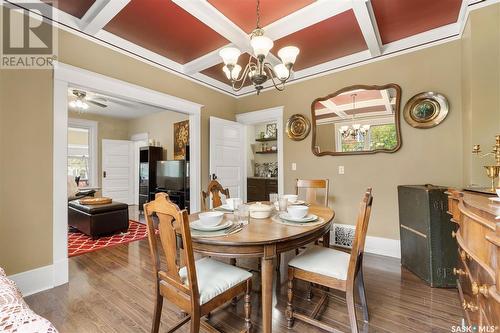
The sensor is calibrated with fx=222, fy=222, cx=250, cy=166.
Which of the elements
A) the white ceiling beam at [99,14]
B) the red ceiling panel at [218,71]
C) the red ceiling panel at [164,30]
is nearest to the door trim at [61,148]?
the white ceiling beam at [99,14]

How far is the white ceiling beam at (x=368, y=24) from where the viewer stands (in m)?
2.00

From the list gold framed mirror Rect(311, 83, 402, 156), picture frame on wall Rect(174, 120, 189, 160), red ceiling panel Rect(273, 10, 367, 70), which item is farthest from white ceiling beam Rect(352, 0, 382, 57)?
picture frame on wall Rect(174, 120, 189, 160)

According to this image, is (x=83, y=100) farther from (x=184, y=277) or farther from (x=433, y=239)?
(x=433, y=239)

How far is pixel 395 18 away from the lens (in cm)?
237

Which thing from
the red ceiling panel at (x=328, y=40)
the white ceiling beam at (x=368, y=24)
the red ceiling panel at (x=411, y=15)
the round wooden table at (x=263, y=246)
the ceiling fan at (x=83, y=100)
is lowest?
the round wooden table at (x=263, y=246)

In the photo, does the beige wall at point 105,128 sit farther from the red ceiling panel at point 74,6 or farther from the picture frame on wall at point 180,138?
the red ceiling panel at point 74,6

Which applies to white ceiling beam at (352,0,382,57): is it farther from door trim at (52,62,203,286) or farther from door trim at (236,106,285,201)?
door trim at (52,62,203,286)

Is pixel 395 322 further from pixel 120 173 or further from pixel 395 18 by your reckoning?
pixel 120 173

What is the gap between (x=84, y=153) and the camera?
6219 mm

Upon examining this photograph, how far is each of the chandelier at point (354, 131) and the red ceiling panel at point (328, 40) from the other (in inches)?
25.5

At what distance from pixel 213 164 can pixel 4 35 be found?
267cm

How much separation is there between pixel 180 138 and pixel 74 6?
11.9ft

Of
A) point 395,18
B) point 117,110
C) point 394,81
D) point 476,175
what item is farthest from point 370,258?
point 117,110

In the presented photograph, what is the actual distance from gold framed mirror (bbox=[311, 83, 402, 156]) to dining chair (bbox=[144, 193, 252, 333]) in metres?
2.48
